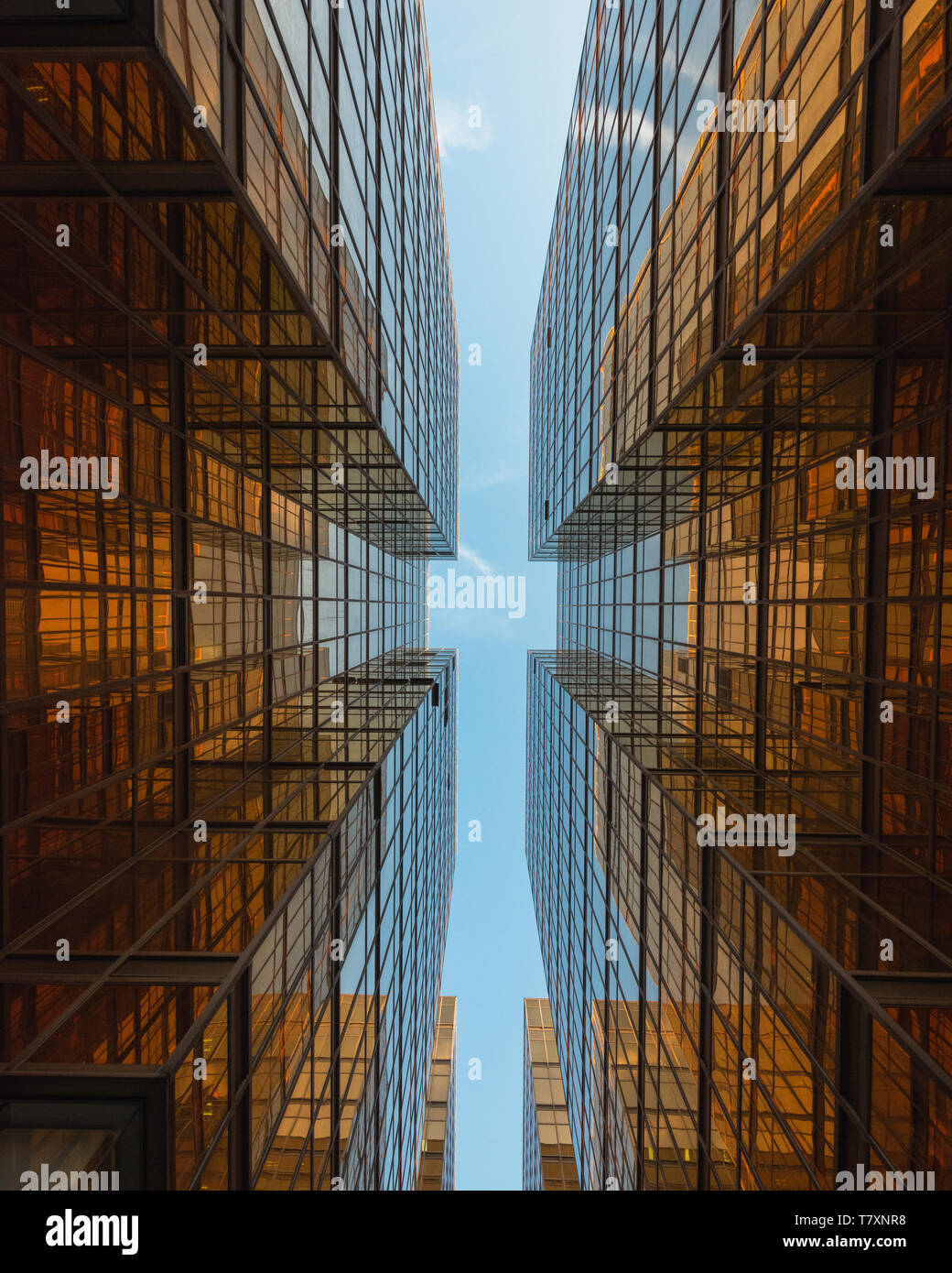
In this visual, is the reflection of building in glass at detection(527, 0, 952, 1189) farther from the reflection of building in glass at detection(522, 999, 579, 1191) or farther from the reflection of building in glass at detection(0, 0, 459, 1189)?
the reflection of building in glass at detection(0, 0, 459, 1189)

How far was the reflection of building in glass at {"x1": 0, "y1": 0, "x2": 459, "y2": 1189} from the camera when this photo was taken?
759cm

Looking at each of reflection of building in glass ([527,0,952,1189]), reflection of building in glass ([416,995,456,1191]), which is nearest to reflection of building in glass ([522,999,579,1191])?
reflection of building in glass ([416,995,456,1191])

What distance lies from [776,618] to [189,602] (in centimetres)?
1514

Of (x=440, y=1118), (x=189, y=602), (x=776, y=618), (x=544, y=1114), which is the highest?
(x=189, y=602)

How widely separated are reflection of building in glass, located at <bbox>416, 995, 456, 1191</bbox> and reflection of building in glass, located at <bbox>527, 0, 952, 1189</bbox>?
17.1 meters

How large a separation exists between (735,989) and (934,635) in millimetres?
8181

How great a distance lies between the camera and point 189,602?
43.4ft

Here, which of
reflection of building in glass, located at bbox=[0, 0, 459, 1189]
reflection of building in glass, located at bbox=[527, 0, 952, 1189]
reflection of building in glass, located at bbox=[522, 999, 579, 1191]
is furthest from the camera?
reflection of building in glass, located at bbox=[522, 999, 579, 1191]

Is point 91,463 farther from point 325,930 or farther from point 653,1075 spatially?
point 653,1075

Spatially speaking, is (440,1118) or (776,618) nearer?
(776,618)

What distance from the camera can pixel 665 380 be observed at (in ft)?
57.0

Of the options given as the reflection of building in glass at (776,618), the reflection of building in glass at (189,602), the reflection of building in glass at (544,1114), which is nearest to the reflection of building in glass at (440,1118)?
the reflection of building in glass at (544,1114)

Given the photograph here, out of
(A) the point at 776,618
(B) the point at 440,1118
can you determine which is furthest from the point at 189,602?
(B) the point at 440,1118

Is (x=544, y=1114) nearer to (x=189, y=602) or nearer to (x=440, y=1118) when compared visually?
(x=440, y=1118)
